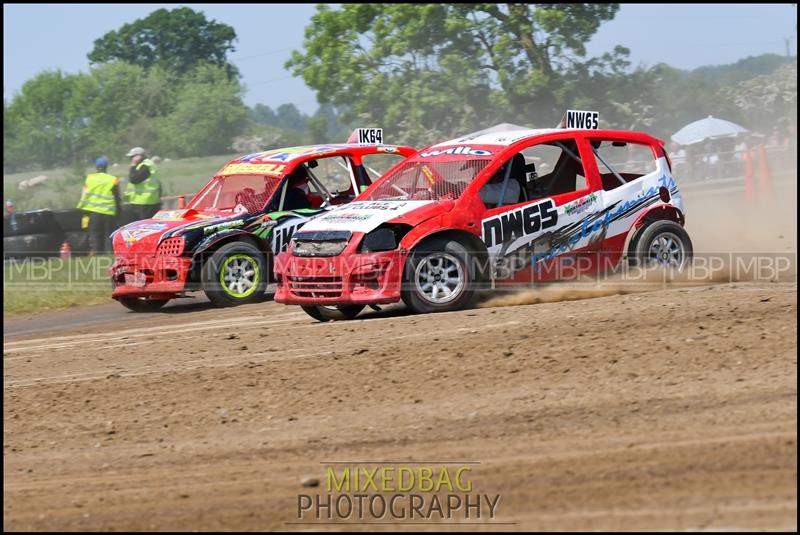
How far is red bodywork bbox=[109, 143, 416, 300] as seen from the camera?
41.6 ft

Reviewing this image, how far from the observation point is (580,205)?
439 inches

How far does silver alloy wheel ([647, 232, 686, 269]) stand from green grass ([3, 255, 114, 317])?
7215mm

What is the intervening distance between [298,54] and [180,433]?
31.5 metres

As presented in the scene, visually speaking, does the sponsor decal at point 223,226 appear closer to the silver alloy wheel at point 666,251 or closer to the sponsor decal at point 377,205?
the sponsor decal at point 377,205

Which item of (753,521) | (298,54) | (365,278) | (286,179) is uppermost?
(298,54)

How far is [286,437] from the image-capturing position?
6887 mm

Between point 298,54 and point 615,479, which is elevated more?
point 298,54

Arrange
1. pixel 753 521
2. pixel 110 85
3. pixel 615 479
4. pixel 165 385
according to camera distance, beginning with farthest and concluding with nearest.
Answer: pixel 110 85
pixel 165 385
pixel 615 479
pixel 753 521

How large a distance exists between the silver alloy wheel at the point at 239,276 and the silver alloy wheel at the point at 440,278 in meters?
3.13

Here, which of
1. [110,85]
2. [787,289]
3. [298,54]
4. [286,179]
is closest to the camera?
[787,289]

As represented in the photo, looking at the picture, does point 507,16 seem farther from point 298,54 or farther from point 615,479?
point 615,479

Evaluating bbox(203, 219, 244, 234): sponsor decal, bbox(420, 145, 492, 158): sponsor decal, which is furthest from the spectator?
bbox(420, 145, 492, 158): sponsor decal

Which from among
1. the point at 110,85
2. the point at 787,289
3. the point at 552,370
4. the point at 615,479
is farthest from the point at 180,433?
the point at 110,85

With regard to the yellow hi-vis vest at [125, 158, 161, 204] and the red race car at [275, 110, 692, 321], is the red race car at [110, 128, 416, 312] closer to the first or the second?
the red race car at [275, 110, 692, 321]
